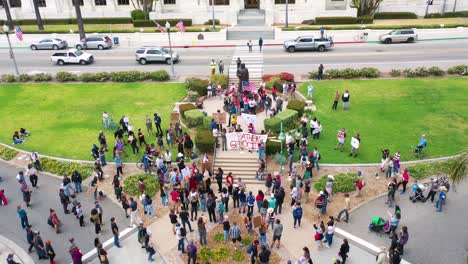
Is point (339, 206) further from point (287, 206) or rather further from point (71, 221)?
point (71, 221)

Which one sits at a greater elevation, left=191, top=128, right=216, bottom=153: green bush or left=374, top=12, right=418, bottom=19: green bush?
left=374, top=12, right=418, bottom=19: green bush

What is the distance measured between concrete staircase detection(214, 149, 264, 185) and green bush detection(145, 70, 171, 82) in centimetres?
1444

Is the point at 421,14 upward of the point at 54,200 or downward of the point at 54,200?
upward

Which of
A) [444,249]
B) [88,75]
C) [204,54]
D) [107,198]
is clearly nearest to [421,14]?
[204,54]

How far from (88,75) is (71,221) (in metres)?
20.3

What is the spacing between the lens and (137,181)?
21.5m

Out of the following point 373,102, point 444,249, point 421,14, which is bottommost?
point 444,249

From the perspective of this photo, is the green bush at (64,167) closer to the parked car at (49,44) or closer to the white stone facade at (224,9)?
the parked car at (49,44)

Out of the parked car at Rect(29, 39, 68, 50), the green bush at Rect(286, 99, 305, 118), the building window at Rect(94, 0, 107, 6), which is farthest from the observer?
the building window at Rect(94, 0, 107, 6)

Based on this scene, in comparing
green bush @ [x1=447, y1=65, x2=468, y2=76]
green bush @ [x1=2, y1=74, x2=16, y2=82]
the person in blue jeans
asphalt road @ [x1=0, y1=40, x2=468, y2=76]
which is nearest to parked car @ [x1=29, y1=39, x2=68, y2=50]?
asphalt road @ [x1=0, y1=40, x2=468, y2=76]

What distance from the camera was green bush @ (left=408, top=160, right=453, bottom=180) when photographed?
21.3 m

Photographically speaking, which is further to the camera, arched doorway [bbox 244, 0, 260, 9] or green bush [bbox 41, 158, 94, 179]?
arched doorway [bbox 244, 0, 260, 9]

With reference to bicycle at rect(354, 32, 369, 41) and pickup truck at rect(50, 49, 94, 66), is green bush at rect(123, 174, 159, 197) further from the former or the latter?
bicycle at rect(354, 32, 369, 41)

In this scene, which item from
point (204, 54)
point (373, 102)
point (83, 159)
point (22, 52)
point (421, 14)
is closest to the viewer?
point (83, 159)
